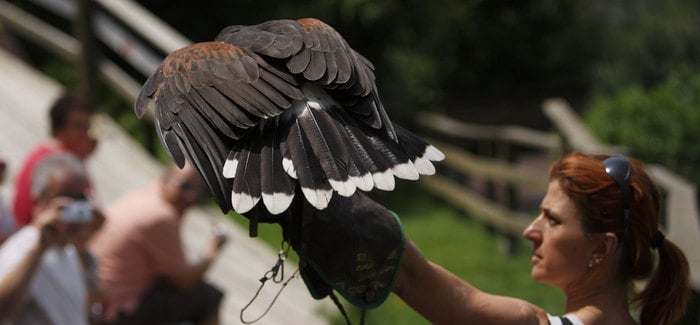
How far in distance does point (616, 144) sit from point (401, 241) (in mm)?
5899

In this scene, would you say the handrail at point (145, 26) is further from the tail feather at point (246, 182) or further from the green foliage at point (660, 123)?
the tail feather at point (246, 182)

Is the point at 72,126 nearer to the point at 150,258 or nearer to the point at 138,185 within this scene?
the point at 150,258

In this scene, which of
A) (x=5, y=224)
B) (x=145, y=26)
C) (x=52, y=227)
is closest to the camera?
(x=52, y=227)

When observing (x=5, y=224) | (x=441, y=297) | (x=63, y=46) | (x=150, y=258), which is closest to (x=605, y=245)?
(x=441, y=297)

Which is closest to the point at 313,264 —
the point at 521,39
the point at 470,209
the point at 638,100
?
the point at 638,100

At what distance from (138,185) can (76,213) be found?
3.78 metres

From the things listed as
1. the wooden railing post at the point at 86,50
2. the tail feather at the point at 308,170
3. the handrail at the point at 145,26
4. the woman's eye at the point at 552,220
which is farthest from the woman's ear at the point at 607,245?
the wooden railing post at the point at 86,50

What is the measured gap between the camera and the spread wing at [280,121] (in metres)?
1.95

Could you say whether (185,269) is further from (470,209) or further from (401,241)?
(470,209)

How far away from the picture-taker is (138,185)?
23.8 feet

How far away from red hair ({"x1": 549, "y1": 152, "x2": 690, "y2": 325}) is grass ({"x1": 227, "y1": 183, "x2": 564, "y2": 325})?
11.6 feet

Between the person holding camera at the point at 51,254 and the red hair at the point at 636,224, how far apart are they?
5.47 feet

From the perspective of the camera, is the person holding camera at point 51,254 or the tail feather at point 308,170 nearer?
the tail feather at point 308,170

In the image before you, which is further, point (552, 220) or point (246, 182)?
point (552, 220)
